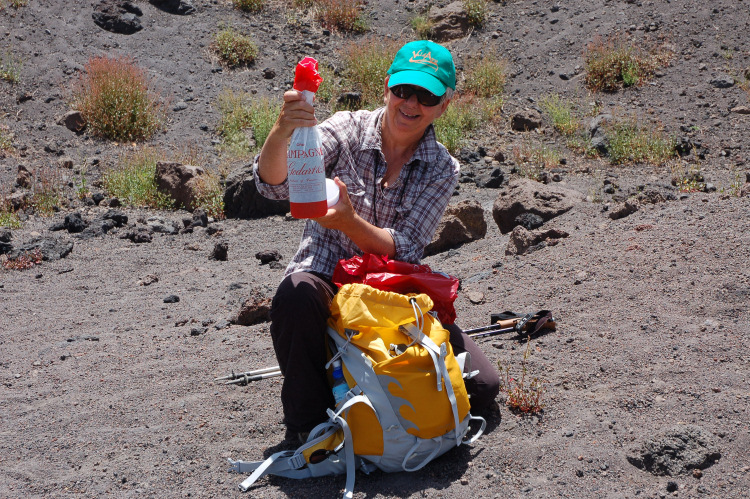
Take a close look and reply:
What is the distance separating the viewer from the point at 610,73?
33.6 ft

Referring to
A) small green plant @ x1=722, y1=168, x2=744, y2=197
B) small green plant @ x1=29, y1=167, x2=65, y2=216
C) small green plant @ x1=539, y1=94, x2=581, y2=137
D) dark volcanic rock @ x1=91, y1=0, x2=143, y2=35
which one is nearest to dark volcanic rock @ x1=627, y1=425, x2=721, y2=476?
small green plant @ x1=722, y1=168, x2=744, y2=197

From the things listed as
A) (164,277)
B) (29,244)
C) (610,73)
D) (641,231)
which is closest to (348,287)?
(641,231)

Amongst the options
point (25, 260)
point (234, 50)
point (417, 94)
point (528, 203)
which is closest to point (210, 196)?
point (25, 260)

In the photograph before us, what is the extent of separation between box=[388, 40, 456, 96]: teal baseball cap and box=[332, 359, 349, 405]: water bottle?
3.85 ft

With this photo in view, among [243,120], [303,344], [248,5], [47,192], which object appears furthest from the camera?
[248,5]

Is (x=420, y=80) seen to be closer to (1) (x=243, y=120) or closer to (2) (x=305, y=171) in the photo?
(2) (x=305, y=171)

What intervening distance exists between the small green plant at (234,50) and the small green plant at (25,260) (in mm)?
6024

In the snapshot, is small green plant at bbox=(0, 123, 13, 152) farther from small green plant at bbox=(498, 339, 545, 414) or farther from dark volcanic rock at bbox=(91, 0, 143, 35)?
small green plant at bbox=(498, 339, 545, 414)

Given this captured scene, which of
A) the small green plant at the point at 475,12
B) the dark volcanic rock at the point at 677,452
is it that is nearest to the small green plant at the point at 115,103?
the small green plant at the point at 475,12

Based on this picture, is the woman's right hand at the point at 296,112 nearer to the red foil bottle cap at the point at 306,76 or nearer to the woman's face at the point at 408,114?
the red foil bottle cap at the point at 306,76

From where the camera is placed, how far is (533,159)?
8.52 m

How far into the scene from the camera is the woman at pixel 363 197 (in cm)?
297

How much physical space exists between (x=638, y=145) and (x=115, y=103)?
6307 millimetres

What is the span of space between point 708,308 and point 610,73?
6.85 m
